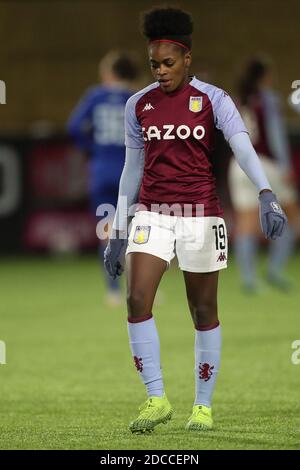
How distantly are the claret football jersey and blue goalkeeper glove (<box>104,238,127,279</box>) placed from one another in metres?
0.27

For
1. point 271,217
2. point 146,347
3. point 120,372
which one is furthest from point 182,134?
point 120,372

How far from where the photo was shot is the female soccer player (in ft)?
19.5

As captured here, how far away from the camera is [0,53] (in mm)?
19828

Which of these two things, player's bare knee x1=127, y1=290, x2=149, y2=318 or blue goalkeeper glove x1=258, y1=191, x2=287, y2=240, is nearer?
blue goalkeeper glove x1=258, y1=191, x2=287, y2=240

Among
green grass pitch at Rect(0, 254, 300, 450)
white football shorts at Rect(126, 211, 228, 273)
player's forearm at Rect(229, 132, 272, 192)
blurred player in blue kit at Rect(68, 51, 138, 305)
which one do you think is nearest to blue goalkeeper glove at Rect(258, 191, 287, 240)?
player's forearm at Rect(229, 132, 272, 192)

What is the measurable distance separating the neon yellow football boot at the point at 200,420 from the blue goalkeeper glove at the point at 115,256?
31.0 inches

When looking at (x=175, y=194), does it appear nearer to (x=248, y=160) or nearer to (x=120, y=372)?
(x=248, y=160)

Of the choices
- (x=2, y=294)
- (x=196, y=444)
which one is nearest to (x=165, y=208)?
(x=196, y=444)

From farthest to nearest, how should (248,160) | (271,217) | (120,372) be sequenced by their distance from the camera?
(120,372) → (248,160) → (271,217)

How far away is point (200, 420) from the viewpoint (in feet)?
19.8

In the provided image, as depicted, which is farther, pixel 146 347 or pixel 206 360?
pixel 206 360

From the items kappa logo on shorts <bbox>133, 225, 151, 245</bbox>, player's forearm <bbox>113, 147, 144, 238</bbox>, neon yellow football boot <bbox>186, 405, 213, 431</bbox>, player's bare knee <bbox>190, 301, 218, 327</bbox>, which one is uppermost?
player's forearm <bbox>113, 147, 144, 238</bbox>

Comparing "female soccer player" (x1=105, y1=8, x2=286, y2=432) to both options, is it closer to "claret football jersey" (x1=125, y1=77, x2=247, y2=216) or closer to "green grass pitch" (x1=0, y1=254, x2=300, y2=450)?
"claret football jersey" (x1=125, y1=77, x2=247, y2=216)

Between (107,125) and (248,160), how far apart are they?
578cm
